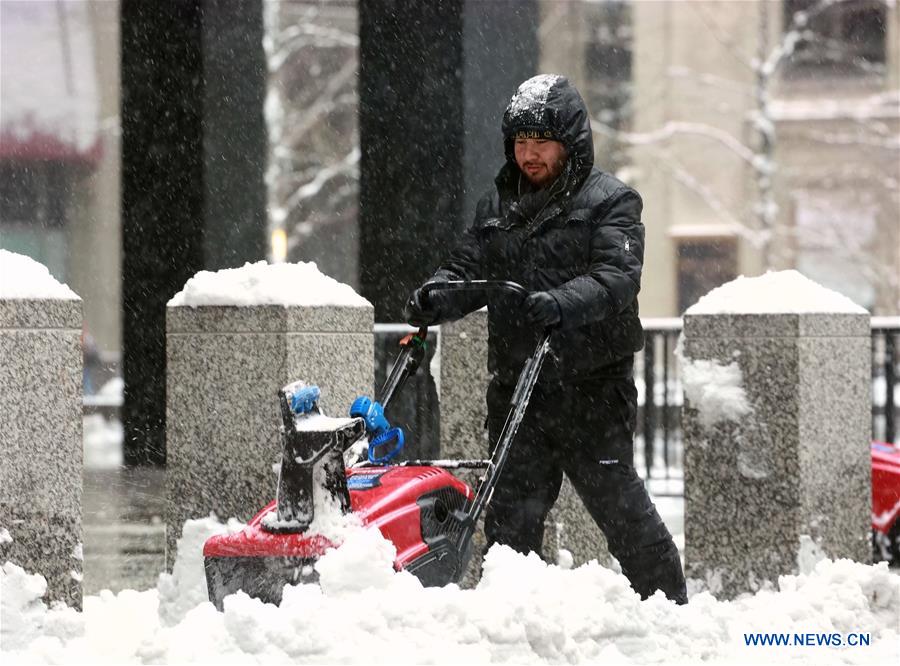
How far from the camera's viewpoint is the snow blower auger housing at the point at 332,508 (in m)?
5.04

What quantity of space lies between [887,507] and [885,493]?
0.08 metres

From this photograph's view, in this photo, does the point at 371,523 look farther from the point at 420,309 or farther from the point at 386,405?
the point at 420,309

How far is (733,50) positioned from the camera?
28312mm

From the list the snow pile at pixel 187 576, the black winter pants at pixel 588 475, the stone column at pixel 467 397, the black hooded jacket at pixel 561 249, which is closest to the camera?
the black hooded jacket at pixel 561 249

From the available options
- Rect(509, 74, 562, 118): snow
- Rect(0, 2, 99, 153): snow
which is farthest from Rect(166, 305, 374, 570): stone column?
Rect(0, 2, 99, 153): snow

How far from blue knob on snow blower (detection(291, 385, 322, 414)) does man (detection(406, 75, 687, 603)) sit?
0.76 metres

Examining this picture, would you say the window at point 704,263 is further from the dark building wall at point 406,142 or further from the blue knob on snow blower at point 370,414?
the blue knob on snow blower at point 370,414

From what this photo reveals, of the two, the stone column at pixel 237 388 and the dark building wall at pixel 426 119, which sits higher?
the dark building wall at pixel 426 119

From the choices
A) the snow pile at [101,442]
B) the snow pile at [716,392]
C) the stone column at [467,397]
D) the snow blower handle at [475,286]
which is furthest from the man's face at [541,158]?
the snow pile at [101,442]

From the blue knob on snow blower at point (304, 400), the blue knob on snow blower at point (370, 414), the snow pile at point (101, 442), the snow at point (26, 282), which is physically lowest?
the snow pile at point (101, 442)

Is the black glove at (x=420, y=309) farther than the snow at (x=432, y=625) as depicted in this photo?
Yes

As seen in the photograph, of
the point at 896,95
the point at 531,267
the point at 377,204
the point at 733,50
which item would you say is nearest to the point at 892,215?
the point at 896,95

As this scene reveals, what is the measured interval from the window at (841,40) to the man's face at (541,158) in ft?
86.0

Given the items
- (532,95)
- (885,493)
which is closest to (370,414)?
(532,95)
